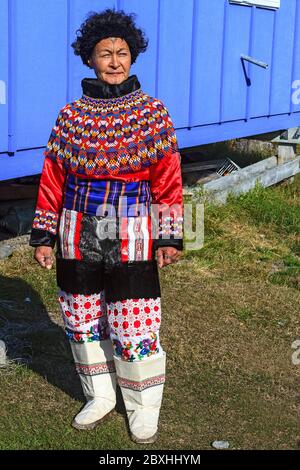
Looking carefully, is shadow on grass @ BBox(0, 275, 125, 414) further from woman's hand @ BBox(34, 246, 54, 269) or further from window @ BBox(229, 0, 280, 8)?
window @ BBox(229, 0, 280, 8)

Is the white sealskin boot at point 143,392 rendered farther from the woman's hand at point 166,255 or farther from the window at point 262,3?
the window at point 262,3

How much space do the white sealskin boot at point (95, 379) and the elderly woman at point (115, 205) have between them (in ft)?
0.32

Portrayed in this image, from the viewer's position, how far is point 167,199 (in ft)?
11.2

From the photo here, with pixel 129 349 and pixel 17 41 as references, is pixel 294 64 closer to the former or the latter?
pixel 17 41

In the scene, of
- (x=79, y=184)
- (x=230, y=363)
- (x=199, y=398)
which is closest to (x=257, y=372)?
(x=230, y=363)

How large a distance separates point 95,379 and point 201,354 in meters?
1.12

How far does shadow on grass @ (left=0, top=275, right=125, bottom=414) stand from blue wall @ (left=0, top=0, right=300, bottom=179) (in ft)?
2.81

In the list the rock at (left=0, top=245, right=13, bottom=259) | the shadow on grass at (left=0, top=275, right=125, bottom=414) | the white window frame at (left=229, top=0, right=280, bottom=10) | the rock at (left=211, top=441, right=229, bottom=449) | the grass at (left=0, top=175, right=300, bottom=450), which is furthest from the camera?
the white window frame at (left=229, top=0, right=280, bottom=10)

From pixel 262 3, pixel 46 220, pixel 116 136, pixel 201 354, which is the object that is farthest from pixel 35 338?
pixel 262 3

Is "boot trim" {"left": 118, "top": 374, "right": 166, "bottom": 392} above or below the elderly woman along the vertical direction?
below

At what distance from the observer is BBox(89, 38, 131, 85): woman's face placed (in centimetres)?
339

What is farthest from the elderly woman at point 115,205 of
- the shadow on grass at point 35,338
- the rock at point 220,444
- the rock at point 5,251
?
the rock at point 5,251

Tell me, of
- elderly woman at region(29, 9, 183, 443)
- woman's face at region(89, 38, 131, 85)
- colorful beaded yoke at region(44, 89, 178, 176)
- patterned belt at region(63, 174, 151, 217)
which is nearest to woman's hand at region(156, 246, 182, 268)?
elderly woman at region(29, 9, 183, 443)

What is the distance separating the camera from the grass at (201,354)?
3.74 metres
